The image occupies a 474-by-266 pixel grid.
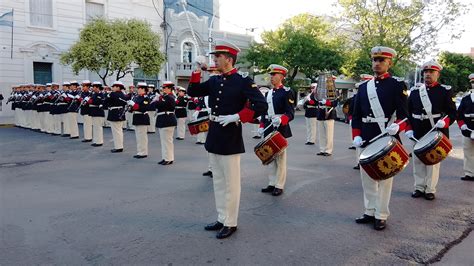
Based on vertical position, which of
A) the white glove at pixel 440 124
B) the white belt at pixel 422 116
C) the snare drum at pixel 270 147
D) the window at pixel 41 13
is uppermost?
the window at pixel 41 13

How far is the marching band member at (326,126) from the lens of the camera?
34.8ft

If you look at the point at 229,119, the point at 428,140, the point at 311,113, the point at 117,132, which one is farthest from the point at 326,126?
the point at 229,119

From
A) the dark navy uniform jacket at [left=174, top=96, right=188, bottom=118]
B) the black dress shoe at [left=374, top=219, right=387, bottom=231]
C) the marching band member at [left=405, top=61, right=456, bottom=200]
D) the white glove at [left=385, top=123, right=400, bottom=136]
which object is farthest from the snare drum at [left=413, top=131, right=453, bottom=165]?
the dark navy uniform jacket at [left=174, top=96, right=188, bottom=118]

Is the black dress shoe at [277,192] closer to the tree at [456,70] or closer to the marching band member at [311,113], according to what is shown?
the marching band member at [311,113]

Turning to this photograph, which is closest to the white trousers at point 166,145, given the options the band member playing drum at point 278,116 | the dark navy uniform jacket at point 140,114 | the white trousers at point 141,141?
the white trousers at point 141,141

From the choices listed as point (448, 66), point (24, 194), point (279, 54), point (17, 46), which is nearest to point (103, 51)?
point (17, 46)

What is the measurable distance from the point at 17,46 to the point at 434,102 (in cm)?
2346

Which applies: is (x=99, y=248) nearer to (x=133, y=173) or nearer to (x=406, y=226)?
(x=406, y=226)

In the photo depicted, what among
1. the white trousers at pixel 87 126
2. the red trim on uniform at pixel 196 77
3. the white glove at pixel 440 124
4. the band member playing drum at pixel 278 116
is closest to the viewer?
the red trim on uniform at pixel 196 77

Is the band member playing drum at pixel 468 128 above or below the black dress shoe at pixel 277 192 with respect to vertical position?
above

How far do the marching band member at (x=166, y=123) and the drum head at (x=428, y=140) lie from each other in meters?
5.27

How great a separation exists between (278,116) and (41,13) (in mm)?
22678

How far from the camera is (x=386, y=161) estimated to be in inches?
175

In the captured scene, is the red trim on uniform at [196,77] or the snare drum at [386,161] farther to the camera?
the red trim on uniform at [196,77]
